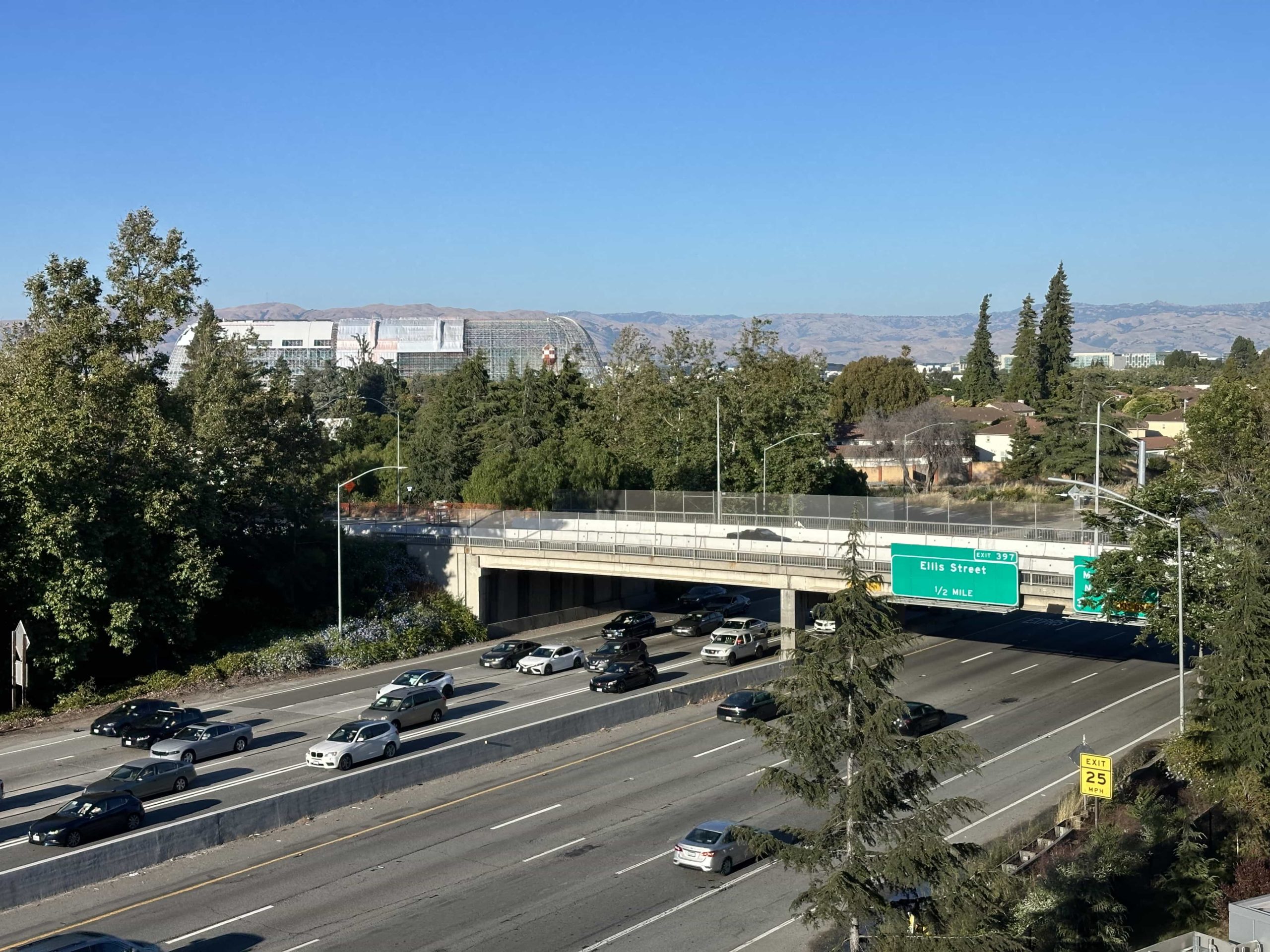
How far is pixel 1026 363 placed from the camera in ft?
504

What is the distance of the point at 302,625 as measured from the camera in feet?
185

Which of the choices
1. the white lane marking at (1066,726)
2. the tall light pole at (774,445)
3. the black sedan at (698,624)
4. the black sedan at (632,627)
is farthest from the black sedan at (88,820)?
the tall light pole at (774,445)

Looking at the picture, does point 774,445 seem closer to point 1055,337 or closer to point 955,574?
point 955,574

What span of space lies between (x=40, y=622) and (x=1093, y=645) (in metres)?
44.3

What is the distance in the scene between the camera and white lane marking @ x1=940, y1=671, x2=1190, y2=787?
34.6m

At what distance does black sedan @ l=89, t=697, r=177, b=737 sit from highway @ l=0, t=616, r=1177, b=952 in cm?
1324

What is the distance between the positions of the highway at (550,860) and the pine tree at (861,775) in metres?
4.92

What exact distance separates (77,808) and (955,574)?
30.6 meters

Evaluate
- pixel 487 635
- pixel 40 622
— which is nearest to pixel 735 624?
pixel 487 635

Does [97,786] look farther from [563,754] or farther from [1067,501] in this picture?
[1067,501]

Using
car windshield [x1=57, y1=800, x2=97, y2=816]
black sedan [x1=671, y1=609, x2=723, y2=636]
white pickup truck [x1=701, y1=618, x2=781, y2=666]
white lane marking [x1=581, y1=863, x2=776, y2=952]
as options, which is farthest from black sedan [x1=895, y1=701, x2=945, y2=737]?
car windshield [x1=57, y1=800, x2=97, y2=816]

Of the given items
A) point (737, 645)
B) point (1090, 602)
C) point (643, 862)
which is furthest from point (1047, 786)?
point (737, 645)

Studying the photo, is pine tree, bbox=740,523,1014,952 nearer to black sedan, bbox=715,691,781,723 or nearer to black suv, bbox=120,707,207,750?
black sedan, bbox=715,691,781,723

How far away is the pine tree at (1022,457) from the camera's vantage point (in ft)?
371
